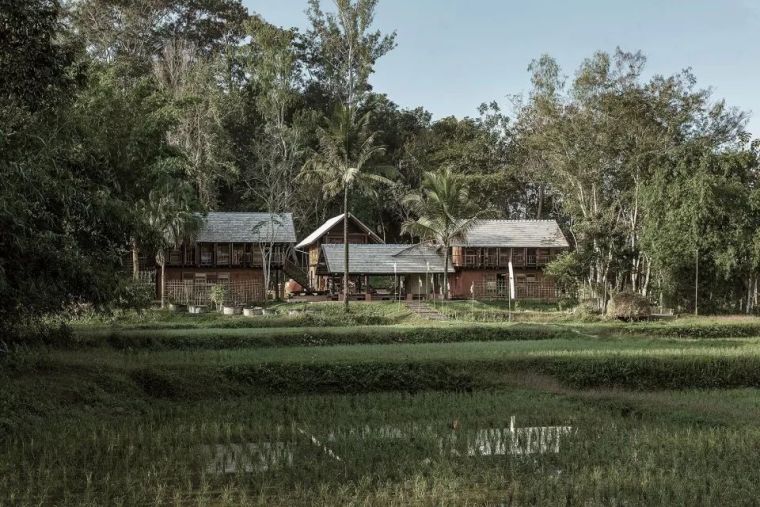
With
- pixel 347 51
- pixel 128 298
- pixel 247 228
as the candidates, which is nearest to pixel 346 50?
pixel 347 51

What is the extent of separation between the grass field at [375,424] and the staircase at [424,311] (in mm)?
11738

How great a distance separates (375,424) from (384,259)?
29.8 meters

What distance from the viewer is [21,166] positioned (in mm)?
9781

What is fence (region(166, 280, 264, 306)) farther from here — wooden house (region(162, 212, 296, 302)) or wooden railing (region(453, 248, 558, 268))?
wooden railing (region(453, 248, 558, 268))

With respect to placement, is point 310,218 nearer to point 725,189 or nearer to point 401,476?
point 725,189

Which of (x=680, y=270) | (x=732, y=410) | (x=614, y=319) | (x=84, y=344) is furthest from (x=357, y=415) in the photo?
(x=680, y=270)

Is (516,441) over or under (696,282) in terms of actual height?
under

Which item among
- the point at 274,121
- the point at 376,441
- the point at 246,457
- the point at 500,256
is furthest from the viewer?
the point at 274,121

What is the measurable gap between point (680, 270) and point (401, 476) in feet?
90.6

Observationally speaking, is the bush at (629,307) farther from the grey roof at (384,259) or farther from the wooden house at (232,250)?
the wooden house at (232,250)

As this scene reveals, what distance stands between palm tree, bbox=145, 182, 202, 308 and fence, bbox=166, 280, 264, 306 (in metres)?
1.85

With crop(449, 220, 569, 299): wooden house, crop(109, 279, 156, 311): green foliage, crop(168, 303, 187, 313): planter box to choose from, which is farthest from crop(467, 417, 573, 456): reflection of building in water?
crop(449, 220, 569, 299): wooden house

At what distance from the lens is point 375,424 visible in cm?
1019

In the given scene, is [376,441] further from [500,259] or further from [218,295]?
[500,259]
